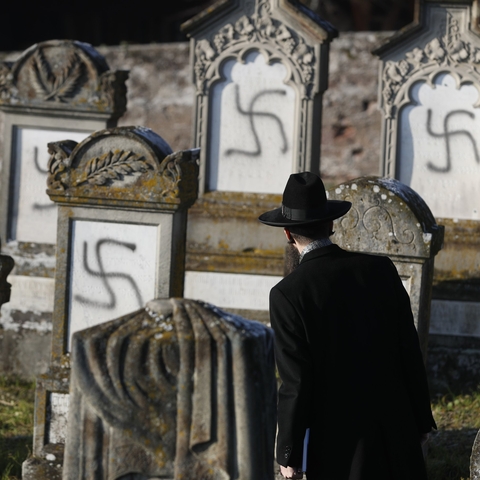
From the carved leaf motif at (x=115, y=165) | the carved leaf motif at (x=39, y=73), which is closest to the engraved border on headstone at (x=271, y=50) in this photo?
the carved leaf motif at (x=39, y=73)

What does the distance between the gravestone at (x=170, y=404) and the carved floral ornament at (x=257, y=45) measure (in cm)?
562

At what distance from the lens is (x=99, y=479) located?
3.39 m

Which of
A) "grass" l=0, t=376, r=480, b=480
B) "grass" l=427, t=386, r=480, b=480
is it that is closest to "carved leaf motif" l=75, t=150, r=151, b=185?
"grass" l=0, t=376, r=480, b=480

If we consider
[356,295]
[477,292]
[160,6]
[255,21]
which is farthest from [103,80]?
[160,6]

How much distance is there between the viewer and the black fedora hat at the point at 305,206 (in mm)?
4145

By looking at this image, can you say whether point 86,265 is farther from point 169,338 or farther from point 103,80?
point 169,338

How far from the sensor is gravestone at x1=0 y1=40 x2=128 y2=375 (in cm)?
802

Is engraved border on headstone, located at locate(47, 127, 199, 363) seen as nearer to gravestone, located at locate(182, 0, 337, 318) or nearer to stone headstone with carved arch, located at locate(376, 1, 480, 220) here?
gravestone, located at locate(182, 0, 337, 318)

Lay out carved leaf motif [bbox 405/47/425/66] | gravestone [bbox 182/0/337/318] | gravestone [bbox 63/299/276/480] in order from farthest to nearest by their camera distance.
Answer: gravestone [bbox 182/0/337/318]
carved leaf motif [bbox 405/47/425/66]
gravestone [bbox 63/299/276/480]

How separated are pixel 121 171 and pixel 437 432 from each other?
2404mm

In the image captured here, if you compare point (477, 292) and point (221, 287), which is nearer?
point (477, 292)

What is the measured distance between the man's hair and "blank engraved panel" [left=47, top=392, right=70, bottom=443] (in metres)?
2.38

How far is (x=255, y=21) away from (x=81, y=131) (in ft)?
5.78

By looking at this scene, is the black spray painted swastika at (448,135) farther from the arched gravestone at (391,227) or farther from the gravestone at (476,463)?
the gravestone at (476,463)
